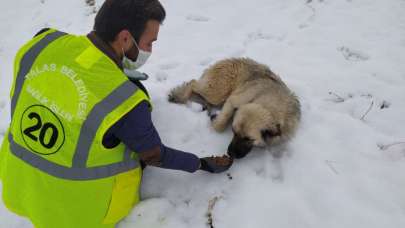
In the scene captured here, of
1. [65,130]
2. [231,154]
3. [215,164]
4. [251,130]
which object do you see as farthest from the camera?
[251,130]

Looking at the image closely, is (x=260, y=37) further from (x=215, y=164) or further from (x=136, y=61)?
(x=136, y=61)

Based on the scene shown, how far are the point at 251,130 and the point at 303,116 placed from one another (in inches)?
30.2

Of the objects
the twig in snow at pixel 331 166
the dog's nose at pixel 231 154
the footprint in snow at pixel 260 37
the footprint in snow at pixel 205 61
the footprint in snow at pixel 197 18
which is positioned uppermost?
the footprint in snow at pixel 197 18

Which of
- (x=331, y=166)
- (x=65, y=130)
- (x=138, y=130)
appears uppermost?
(x=65, y=130)

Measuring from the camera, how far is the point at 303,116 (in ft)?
12.7

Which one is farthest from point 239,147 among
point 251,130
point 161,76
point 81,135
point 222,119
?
point 161,76

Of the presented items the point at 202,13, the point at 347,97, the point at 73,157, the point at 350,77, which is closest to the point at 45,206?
the point at 73,157

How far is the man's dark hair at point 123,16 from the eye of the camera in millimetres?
2369

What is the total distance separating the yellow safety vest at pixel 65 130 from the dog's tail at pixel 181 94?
1686mm

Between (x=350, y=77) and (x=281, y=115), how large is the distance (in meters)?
1.34

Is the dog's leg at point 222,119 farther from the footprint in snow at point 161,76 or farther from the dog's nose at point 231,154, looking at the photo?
the footprint in snow at point 161,76

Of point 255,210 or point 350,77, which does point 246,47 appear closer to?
point 350,77

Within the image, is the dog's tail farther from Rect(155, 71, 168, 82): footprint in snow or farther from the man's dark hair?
the man's dark hair

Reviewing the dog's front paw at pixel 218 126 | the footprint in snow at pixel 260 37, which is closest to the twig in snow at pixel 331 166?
the dog's front paw at pixel 218 126
